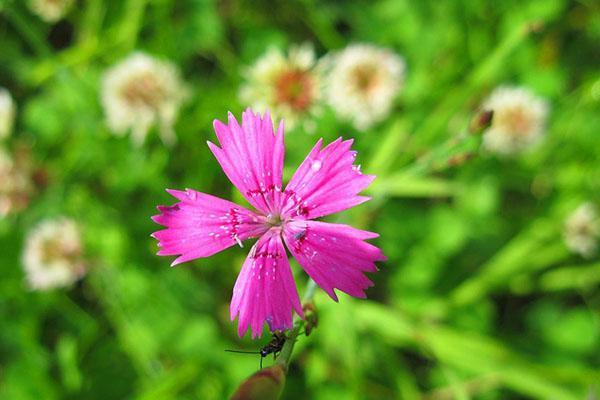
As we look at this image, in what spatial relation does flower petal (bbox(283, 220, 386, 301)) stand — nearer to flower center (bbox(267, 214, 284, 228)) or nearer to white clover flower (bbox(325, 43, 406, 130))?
flower center (bbox(267, 214, 284, 228))

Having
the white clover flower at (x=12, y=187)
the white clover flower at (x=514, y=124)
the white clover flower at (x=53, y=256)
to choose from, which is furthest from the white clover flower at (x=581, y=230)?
the white clover flower at (x=12, y=187)

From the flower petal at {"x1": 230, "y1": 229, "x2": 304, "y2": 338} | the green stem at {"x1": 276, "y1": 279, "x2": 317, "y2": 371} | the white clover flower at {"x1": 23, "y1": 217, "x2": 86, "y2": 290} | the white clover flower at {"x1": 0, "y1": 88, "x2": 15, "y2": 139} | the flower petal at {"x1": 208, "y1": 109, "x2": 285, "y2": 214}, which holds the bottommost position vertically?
the green stem at {"x1": 276, "y1": 279, "x2": 317, "y2": 371}

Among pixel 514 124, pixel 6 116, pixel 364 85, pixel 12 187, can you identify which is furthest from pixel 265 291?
pixel 6 116

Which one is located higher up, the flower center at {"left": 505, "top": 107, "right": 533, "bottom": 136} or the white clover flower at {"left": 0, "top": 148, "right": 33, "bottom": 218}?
the white clover flower at {"left": 0, "top": 148, "right": 33, "bottom": 218}

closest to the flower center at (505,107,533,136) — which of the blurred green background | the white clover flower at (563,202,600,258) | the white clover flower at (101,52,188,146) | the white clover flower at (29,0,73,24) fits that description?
the blurred green background

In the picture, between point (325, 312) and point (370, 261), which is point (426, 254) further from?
point (370, 261)

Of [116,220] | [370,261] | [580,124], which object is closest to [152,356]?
[116,220]

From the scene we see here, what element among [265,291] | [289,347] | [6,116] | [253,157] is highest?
[6,116]

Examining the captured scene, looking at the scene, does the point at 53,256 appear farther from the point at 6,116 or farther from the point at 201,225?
the point at 201,225
